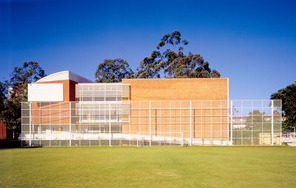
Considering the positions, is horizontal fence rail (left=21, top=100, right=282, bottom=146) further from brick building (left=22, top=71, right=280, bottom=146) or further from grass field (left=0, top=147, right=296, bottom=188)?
grass field (left=0, top=147, right=296, bottom=188)

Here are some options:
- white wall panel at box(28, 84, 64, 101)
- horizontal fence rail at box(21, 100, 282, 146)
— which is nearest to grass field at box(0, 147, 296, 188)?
horizontal fence rail at box(21, 100, 282, 146)

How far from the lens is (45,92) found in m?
32.3

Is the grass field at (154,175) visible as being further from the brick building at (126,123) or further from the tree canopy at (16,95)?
the tree canopy at (16,95)

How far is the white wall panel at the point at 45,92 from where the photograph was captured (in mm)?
32031

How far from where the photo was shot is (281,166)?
11352 millimetres

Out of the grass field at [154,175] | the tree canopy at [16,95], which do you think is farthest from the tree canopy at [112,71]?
the grass field at [154,175]

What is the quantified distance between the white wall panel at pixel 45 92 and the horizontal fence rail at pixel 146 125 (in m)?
9.59

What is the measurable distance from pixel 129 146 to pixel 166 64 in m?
34.9

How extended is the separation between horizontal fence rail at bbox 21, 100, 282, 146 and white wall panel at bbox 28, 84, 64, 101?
31.4 feet

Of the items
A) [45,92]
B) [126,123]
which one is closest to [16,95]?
[45,92]

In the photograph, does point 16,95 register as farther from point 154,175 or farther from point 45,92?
point 154,175

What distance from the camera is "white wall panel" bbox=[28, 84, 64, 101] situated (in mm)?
32031

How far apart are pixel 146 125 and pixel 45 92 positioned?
16.2 m

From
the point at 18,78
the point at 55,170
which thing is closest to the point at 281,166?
the point at 55,170
